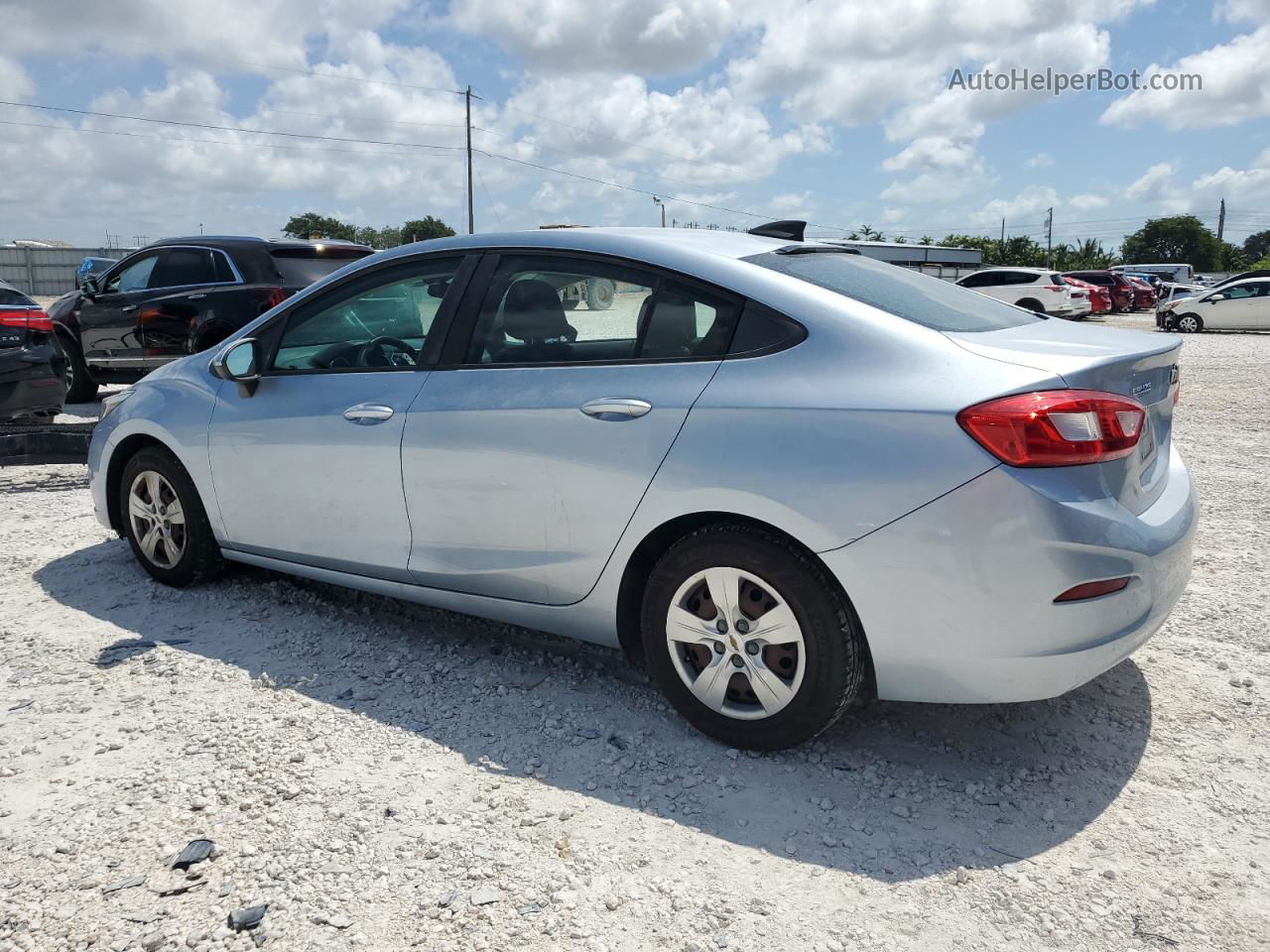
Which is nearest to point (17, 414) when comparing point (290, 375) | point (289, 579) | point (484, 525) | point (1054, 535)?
point (289, 579)

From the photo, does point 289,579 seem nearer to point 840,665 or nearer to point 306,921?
point 306,921

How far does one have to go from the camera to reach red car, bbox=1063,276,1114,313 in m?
28.6

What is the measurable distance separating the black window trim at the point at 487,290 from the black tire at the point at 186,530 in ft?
5.36

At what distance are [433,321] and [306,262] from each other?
649cm

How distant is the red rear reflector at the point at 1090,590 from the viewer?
2.65m

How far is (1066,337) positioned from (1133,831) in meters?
1.47

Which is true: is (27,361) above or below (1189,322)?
above

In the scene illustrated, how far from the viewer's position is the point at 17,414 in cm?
789

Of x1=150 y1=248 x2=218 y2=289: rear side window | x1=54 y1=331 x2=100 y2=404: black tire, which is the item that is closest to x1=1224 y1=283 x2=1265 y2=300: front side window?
x1=150 y1=248 x2=218 y2=289: rear side window

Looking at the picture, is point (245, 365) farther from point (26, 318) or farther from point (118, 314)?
point (118, 314)

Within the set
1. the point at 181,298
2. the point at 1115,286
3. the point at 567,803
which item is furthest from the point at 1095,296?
the point at 567,803

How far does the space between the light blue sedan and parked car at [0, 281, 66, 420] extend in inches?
183

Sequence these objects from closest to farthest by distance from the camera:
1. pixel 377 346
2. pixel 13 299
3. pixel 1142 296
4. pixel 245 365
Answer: pixel 377 346 < pixel 245 365 < pixel 13 299 < pixel 1142 296

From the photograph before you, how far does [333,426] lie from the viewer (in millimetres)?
3934
